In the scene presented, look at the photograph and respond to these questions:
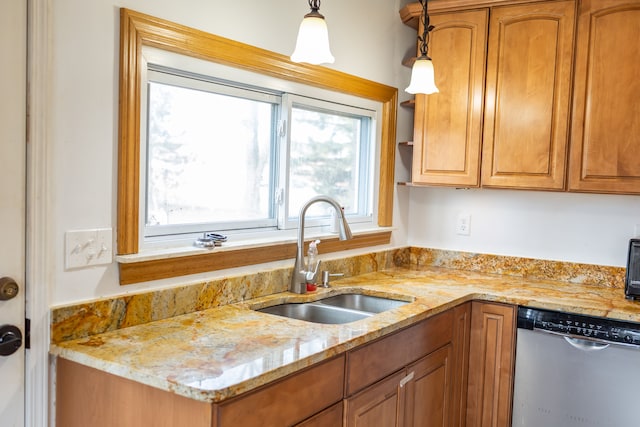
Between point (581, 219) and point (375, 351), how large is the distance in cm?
156

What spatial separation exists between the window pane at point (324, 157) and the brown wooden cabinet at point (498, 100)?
34 cm

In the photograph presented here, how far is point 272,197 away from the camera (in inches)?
98.7

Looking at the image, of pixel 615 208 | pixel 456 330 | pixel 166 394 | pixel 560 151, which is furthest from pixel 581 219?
pixel 166 394

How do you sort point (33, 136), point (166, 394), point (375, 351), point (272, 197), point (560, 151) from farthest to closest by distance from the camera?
point (560, 151) < point (272, 197) < point (375, 351) < point (33, 136) < point (166, 394)

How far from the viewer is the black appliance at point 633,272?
2.54m

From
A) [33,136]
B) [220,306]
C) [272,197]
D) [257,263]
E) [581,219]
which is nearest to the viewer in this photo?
[33,136]

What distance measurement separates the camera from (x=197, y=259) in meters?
2.04

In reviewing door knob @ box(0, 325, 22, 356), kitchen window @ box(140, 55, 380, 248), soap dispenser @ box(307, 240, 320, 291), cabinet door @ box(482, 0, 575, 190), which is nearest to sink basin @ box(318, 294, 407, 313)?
soap dispenser @ box(307, 240, 320, 291)

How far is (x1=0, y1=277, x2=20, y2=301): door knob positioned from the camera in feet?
4.97

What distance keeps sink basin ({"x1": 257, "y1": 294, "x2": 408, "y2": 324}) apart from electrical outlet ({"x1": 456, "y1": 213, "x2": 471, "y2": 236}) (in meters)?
0.93

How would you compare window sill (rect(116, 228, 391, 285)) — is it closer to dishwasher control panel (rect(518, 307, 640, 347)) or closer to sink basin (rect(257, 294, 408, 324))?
sink basin (rect(257, 294, 408, 324))

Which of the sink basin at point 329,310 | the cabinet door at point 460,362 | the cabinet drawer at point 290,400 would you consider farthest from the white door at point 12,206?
the cabinet door at point 460,362

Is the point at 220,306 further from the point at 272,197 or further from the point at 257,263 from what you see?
the point at 272,197

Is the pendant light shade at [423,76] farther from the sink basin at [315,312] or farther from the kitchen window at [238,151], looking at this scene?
the sink basin at [315,312]
